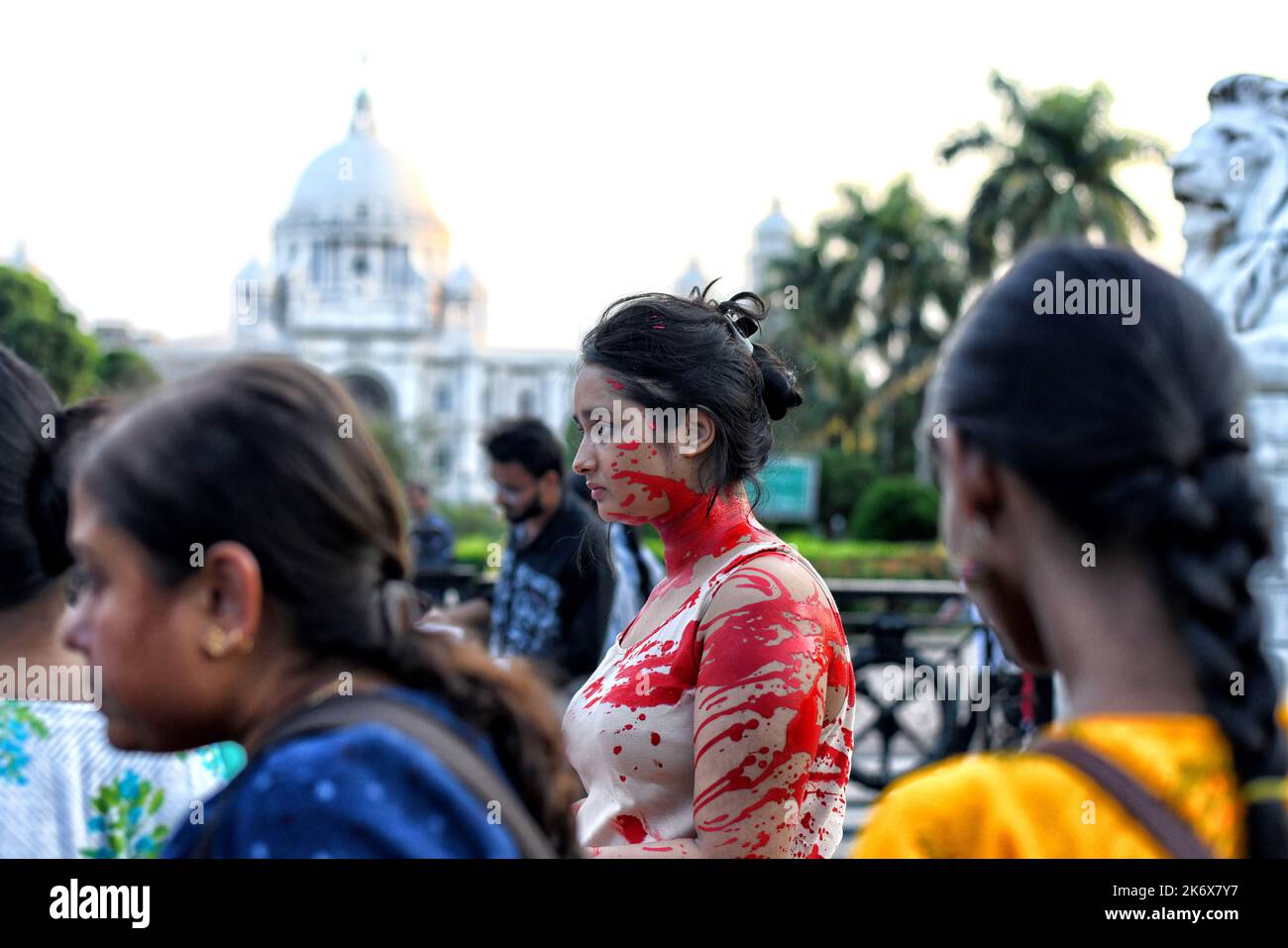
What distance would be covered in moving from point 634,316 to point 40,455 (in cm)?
104

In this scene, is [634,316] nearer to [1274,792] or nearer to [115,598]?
[115,598]

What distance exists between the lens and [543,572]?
197 inches

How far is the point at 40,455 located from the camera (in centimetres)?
232

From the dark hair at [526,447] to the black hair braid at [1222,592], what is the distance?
403 centimetres

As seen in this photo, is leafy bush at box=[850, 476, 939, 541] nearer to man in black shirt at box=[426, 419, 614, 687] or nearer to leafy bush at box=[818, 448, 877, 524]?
leafy bush at box=[818, 448, 877, 524]

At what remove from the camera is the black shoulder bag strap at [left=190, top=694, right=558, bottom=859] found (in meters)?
1.37

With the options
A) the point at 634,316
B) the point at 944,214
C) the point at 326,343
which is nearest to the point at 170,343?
the point at 326,343

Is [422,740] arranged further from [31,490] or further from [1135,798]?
[31,490]

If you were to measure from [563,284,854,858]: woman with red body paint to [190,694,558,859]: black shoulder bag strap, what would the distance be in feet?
2.73

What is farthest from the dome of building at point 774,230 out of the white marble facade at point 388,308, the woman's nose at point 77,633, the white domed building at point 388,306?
the woman's nose at point 77,633

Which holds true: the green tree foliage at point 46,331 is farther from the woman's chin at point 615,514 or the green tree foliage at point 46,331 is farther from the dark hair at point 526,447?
the woman's chin at point 615,514

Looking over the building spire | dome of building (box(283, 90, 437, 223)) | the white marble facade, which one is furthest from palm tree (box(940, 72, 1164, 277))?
the building spire

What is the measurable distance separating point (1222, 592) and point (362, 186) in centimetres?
9146
